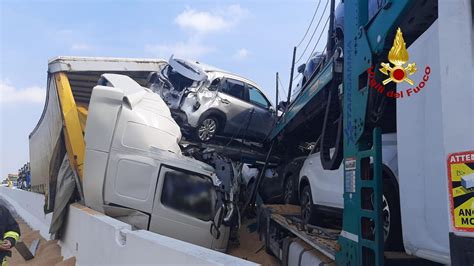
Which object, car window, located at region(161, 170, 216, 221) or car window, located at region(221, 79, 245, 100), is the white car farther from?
car window, located at region(221, 79, 245, 100)

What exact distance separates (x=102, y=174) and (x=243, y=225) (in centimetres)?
408

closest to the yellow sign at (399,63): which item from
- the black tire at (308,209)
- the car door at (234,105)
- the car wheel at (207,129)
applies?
the black tire at (308,209)

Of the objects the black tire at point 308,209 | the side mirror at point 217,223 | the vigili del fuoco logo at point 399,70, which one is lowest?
the side mirror at point 217,223

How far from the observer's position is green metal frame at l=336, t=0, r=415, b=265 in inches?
128

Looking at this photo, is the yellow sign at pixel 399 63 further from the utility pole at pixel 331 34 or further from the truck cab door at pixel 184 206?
the truck cab door at pixel 184 206

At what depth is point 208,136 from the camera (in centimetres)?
1041

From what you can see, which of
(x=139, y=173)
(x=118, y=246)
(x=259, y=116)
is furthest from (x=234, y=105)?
(x=118, y=246)

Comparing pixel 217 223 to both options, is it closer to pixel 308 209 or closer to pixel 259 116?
pixel 308 209

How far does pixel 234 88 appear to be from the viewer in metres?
11.1

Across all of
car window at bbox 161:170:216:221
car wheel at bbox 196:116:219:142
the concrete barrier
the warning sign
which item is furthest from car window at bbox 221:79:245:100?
the warning sign

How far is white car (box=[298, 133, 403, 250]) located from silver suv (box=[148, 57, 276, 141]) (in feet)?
11.9

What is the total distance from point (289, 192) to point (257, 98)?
A: 12.3ft

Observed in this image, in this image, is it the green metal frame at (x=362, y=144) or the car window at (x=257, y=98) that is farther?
the car window at (x=257, y=98)

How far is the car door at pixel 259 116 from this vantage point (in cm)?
1127
